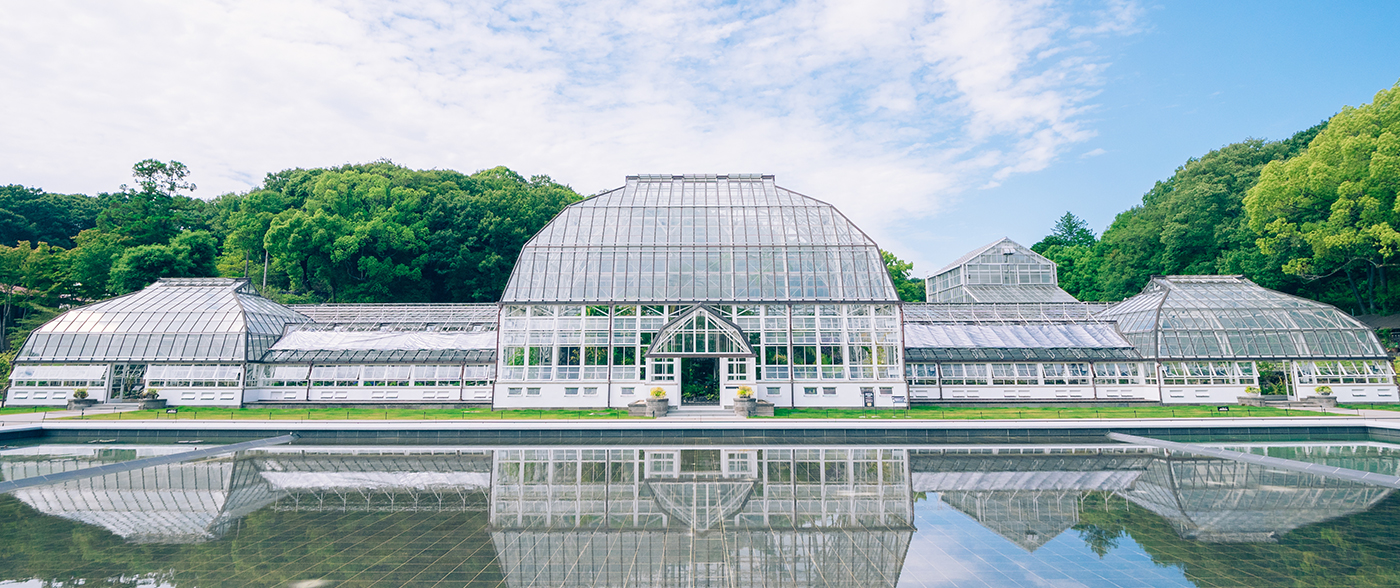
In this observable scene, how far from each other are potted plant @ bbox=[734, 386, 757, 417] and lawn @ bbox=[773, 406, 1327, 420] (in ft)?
4.10

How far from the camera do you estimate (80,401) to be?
3478 centimetres

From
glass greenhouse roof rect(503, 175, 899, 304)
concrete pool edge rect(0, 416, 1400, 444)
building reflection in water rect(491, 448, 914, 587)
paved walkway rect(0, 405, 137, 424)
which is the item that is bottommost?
building reflection in water rect(491, 448, 914, 587)

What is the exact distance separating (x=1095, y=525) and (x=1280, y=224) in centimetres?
4323

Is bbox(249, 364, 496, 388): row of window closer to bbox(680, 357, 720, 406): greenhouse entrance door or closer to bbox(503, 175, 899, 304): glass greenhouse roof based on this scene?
bbox(503, 175, 899, 304): glass greenhouse roof

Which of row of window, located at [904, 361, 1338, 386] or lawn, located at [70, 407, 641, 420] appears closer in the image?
lawn, located at [70, 407, 641, 420]

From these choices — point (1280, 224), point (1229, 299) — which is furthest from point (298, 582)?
point (1280, 224)

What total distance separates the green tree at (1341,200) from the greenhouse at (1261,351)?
5511 mm

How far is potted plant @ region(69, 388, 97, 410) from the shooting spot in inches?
1368

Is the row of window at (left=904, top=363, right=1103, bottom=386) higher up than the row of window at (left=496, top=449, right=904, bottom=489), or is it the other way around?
the row of window at (left=904, top=363, right=1103, bottom=386)

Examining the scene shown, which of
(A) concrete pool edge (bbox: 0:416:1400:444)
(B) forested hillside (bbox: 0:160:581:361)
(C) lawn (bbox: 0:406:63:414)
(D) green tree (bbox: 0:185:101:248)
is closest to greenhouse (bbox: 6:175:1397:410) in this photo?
(C) lawn (bbox: 0:406:63:414)

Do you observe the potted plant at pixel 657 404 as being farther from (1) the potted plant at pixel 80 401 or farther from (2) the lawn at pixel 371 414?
(1) the potted plant at pixel 80 401

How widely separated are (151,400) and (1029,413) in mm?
46534

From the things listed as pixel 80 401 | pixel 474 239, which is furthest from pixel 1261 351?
pixel 80 401

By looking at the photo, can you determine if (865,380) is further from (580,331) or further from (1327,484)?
(1327,484)
